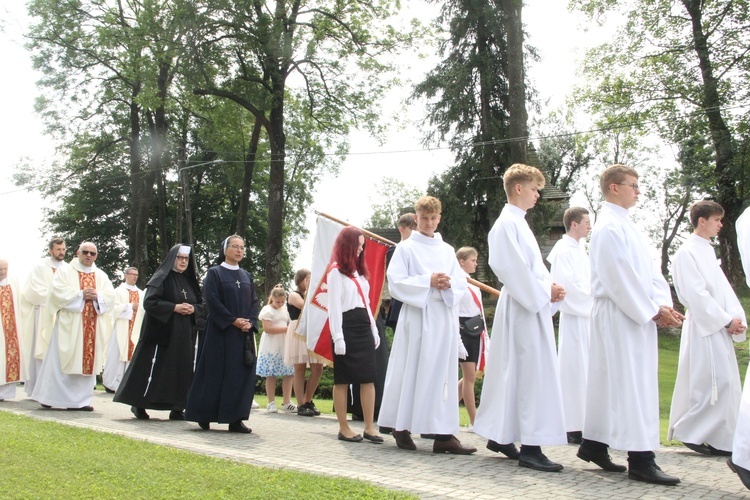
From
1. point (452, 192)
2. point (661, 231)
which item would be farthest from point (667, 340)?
point (661, 231)

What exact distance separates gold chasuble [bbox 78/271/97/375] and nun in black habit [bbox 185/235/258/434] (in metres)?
3.56

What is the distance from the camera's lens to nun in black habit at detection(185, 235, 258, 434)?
8.94 m

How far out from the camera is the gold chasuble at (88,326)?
11984 millimetres

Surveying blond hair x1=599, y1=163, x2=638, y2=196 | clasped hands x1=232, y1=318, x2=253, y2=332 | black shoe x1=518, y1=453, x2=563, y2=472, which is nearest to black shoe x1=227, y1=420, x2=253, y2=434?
clasped hands x1=232, y1=318, x2=253, y2=332

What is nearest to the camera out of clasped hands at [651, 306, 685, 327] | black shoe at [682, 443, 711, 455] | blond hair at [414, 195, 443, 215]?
clasped hands at [651, 306, 685, 327]

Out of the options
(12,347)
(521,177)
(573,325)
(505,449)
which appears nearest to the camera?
(505,449)

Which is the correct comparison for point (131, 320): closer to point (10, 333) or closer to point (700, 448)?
point (10, 333)

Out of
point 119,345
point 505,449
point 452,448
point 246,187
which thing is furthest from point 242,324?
point 246,187

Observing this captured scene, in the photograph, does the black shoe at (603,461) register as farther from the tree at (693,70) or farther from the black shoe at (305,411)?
the tree at (693,70)

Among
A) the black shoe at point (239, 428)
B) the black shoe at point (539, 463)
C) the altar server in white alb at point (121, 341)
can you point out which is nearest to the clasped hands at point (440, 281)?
the black shoe at point (539, 463)

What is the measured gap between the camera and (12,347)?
13367 millimetres

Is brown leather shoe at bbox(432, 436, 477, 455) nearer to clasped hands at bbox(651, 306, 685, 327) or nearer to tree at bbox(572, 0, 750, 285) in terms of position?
clasped hands at bbox(651, 306, 685, 327)

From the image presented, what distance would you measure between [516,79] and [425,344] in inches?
593

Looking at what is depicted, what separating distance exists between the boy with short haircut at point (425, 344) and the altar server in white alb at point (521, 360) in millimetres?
545
